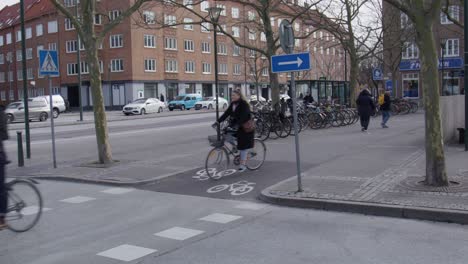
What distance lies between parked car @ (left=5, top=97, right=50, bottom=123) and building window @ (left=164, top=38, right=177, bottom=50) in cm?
2857

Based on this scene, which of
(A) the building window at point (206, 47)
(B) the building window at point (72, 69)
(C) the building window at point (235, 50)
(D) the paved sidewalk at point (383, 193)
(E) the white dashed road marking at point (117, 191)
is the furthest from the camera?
(C) the building window at point (235, 50)

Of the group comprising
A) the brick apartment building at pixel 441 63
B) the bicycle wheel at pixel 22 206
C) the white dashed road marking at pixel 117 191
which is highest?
the brick apartment building at pixel 441 63

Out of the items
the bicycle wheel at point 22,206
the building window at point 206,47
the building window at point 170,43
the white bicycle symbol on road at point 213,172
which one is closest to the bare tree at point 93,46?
the white bicycle symbol on road at point 213,172

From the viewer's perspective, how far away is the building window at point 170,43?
6347cm

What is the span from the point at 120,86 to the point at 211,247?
5606 centimetres

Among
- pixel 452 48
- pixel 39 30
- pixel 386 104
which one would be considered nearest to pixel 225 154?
pixel 386 104

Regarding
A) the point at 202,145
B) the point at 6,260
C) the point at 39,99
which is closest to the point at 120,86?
the point at 39,99

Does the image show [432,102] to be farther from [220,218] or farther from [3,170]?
[3,170]

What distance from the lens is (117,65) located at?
59969mm

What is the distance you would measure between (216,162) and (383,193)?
11.6ft

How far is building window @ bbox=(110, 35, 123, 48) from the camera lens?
59.7 m

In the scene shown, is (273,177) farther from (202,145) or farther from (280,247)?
(202,145)

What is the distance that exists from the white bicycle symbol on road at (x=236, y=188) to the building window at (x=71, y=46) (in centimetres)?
5848

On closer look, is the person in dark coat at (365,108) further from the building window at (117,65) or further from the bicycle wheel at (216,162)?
the building window at (117,65)
